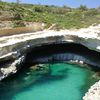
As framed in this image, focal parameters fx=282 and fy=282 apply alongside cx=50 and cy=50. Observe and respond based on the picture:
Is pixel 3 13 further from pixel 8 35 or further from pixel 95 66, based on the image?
pixel 95 66

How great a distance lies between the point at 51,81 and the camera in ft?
92.1

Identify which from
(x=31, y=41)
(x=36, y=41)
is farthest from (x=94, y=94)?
(x=36, y=41)

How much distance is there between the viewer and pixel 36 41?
31688 millimetres

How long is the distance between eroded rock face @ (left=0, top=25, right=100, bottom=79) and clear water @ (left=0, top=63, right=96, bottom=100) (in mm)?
1501

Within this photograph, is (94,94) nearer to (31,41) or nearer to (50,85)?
(50,85)

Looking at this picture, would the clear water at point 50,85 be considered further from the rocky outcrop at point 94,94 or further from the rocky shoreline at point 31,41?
the rocky outcrop at point 94,94

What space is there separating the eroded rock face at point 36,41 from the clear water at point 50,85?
59.1 inches

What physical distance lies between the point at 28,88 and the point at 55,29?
12.2 metres

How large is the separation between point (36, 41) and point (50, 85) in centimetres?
661

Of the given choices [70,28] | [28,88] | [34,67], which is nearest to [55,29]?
[70,28]

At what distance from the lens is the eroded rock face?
2702 cm

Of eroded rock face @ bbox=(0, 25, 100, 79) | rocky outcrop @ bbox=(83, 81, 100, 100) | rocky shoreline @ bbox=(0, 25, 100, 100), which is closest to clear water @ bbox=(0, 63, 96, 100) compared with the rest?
rocky shoreline @ bbox=(0, 25, 100, 100)

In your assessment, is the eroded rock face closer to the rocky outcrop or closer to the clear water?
the clear water

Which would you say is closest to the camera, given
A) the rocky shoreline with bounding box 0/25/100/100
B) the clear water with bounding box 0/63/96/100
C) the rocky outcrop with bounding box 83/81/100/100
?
the rocky outcrop with bounding box 83/81/100/100
